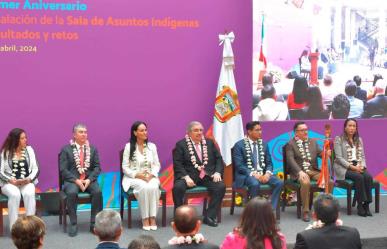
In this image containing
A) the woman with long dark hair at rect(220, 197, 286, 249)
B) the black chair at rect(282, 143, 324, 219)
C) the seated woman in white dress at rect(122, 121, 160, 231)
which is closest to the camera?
the woman with long dark hair at rect(220, 197, 286, 249)

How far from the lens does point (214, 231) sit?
6668 millimetres

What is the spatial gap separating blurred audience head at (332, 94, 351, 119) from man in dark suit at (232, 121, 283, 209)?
136 cm

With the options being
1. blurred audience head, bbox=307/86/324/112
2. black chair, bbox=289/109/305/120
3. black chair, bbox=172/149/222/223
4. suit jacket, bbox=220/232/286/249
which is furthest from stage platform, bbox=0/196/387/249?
suit jacket, bbox=220/232/286/249

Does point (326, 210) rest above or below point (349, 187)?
above

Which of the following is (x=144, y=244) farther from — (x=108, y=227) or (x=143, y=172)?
(x=143, y=172)

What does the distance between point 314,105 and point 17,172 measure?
3866 millimetres

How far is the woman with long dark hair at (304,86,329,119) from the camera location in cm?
823

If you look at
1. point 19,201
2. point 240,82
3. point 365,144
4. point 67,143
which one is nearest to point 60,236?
point 19,201

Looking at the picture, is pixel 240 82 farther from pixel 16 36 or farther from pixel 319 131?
pixel 16 36

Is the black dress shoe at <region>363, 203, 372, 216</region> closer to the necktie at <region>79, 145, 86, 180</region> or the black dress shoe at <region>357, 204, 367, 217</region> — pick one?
the black dress shoe at <region>357, 204, 367, 217</region>

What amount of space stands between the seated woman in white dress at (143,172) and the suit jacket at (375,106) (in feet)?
10.0

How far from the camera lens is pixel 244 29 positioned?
8.03 meters

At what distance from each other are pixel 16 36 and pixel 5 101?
749mm

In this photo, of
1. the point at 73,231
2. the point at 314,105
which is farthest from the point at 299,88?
the point at 73,231
